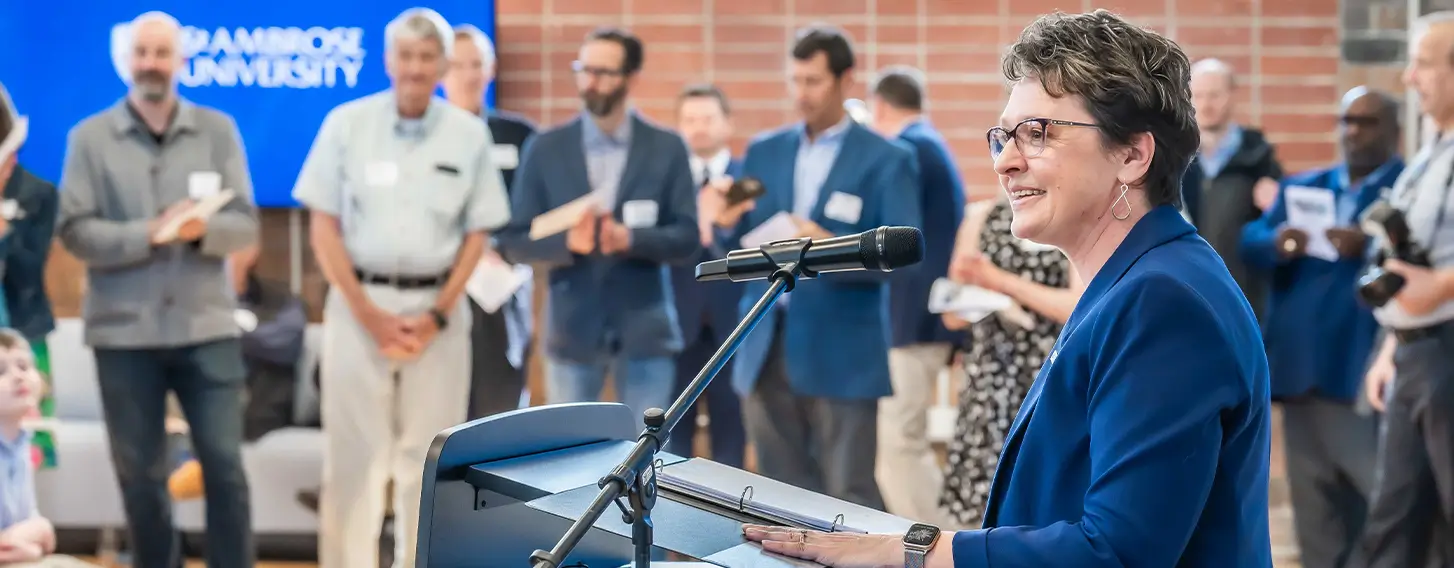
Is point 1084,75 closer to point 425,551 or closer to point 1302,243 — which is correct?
point 425,551

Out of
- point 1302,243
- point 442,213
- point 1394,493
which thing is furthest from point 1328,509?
point 442,213

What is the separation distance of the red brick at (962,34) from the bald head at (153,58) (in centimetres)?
316

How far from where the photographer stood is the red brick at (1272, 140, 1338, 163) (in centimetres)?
607

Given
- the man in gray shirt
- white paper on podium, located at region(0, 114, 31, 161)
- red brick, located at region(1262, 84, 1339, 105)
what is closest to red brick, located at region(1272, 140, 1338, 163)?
red brick, located at region(1262, 84, 1339, 105)

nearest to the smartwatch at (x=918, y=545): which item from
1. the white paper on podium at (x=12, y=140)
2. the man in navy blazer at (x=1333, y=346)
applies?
the man in navy blazer at (x=1333, y=346)

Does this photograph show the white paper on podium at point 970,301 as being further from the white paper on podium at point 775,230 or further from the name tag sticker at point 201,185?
the name tag sticker at point 201,185

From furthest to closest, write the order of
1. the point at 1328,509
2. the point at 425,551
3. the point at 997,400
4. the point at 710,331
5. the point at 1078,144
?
1. the point at 710,331
2. the point at 1328,509
3. the point at 997,400
4. the point at 425,551
5. the point at 1078,144

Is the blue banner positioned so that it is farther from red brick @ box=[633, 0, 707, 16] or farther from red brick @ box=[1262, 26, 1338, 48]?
red brick @ box=[1262, 26, 1338, 48]

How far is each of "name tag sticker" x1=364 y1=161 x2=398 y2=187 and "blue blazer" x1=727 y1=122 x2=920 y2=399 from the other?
103 centimetres

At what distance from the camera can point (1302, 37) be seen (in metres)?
6.01

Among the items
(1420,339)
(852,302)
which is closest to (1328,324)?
(1420,339)

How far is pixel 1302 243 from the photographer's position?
414 centimetres

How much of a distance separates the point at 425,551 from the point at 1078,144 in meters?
0.85

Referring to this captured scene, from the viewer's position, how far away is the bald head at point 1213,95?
15.3 feet
